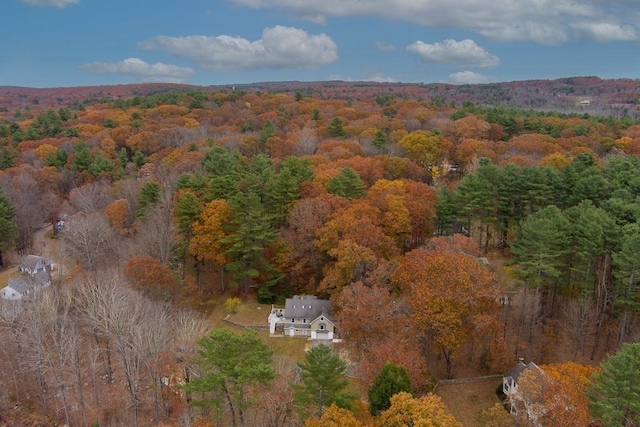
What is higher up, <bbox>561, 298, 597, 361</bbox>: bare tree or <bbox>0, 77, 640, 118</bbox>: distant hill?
<bbox>0, 77, 640, 118</bbox>: distant hill

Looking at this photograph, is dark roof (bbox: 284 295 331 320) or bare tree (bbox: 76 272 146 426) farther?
dark roof (bbox: 284 295 331 320)

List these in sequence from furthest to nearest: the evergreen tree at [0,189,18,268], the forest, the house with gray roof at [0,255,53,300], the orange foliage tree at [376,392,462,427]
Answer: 1. the evergreen tree at [0,189,18,268]
2. the house with gray roof at [0,255,53,300]
3. the forest
4. the orange foliage tree at [376,392,462,427]

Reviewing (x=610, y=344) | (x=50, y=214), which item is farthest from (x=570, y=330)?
(x=50, y=214)

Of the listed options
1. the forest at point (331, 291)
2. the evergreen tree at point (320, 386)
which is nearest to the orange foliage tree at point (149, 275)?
the forest at point (331, 291)

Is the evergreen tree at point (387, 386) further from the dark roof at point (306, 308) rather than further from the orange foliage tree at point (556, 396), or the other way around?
the dark roof at point (306, 308)

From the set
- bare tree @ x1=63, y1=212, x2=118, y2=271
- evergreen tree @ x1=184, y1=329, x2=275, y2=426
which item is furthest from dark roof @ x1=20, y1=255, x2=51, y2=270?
evergreen tree @ x1=184, y1=329, x2=275, y2=426

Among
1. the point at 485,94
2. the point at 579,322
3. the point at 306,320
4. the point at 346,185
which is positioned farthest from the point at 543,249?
the point at 485,94

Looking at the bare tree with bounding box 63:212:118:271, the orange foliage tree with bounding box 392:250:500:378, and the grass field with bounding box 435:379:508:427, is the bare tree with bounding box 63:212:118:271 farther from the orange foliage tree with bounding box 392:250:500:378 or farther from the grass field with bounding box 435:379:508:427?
the grass field with bounding box 435:379:508:427
